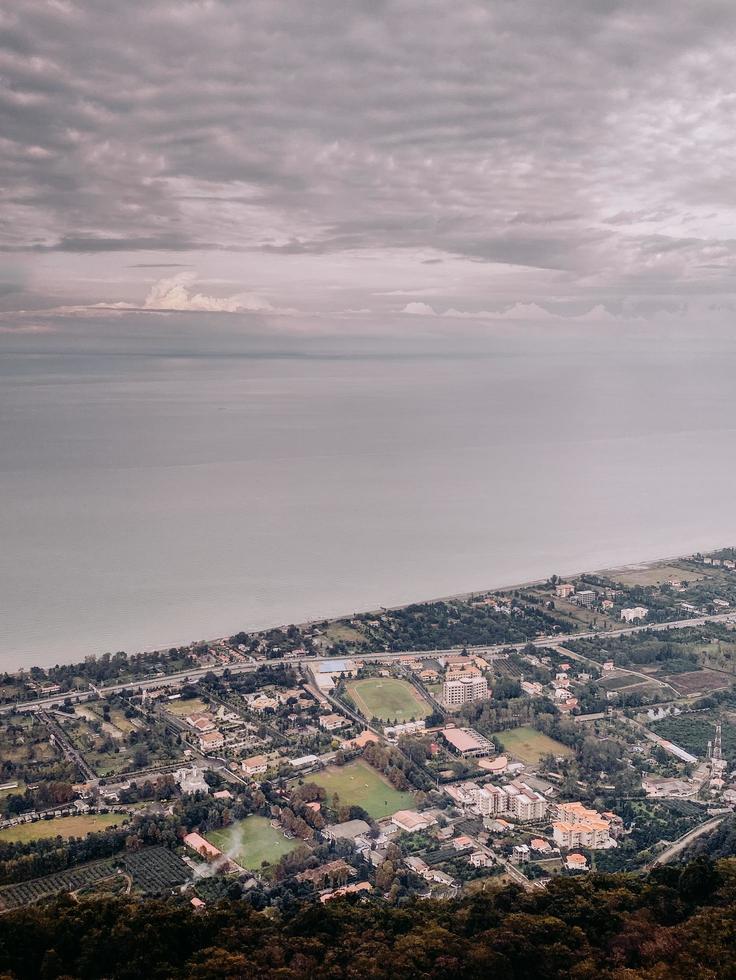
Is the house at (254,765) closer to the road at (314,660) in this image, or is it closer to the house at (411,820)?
the house at (411,820)

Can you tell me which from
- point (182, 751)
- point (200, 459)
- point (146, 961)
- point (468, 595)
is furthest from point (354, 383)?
point (146, 961)

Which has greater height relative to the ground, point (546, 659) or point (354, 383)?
point (354, 383)

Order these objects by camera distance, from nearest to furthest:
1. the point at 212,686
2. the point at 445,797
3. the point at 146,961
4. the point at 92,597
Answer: the point at 146,961 → the point at 445,797 → the point at 212,686 → the point at 92,597

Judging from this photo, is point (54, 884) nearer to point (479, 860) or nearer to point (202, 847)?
point (202, 847)

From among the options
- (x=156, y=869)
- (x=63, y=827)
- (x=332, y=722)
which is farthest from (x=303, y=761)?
(x=63, y=827)

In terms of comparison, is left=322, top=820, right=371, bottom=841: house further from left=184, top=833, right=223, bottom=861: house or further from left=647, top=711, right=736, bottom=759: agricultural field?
left=647, top=711, right=736, bottom=759: agricultural field

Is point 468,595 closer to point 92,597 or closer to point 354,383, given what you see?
point 92,597
